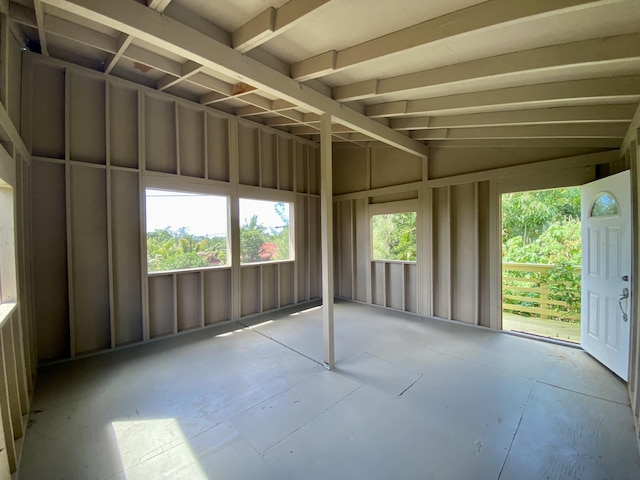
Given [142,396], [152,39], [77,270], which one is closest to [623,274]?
[152,39]

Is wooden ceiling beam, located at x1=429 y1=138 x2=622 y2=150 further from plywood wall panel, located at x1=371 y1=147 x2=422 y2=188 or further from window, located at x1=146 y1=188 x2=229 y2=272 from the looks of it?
window, located at x1=146 y1=188 x2=229 y2=272

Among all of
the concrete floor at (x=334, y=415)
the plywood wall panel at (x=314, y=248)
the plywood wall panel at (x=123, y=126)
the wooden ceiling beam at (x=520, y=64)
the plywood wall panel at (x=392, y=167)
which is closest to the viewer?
the concrete floor at (x=334, y=415)

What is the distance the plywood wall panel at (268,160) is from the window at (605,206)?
5062 millimetres

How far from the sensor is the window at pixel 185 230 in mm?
4102

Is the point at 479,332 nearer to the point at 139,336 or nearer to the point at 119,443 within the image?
the point at 119,443

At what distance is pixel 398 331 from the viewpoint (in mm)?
4398

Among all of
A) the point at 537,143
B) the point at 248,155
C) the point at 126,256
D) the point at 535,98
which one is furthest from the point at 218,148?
the point at 537,143

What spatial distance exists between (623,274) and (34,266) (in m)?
6.77

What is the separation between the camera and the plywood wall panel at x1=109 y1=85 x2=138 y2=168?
3.74 meters

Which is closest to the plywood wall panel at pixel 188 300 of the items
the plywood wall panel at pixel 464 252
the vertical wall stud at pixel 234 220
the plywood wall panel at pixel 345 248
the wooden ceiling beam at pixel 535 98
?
the vertical wall stud at pixel 234 220

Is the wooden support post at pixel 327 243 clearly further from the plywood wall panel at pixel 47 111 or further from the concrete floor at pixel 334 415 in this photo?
the plywood wall panel at pixel 47 111

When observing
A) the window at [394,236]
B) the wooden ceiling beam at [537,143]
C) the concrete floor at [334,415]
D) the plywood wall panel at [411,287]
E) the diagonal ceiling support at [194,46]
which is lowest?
the concrete floor at [334,415]

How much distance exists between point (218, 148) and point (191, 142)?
47 cm

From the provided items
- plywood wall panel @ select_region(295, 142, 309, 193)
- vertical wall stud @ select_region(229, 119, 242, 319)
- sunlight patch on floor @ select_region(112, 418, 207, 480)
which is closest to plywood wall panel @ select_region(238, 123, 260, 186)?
vertical wall stud @ select_region(229, 119, 242, 319)
